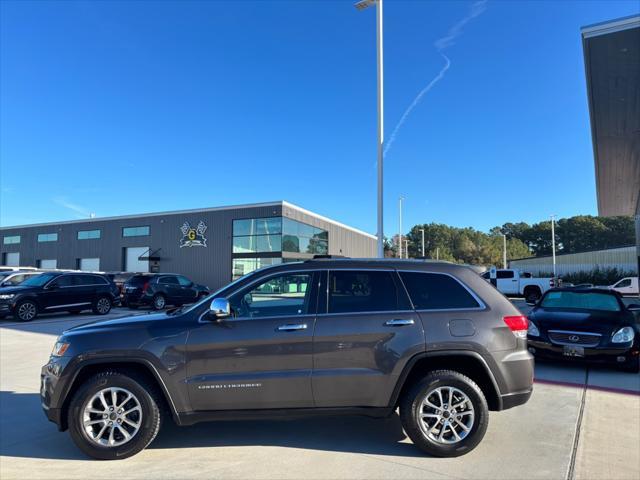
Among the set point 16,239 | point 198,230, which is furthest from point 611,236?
point 16,239

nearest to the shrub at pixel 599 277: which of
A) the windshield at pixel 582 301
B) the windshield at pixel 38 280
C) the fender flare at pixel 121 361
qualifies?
the windshield at pixel 582 301

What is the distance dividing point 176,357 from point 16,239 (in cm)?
5314

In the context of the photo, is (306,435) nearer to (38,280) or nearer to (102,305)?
(38,280)

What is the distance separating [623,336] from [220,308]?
673 cm

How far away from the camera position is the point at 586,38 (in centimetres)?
880

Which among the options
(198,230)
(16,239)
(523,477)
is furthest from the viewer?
(16,239)

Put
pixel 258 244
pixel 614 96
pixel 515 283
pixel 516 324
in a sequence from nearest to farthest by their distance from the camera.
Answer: pixel 516 324 → pixel 614 96 → pixel 515 283 → pixel 258 244

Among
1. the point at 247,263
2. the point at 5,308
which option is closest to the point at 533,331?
the point at 5,308

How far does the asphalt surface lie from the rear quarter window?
1364mm

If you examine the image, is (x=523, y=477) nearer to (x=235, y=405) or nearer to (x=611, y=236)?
(x=235, y=405)

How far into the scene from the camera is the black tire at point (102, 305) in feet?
55.2

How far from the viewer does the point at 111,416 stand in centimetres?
397

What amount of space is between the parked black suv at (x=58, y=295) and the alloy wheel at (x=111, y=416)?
43.2ft

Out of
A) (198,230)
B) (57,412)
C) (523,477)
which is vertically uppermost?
(198,230)
